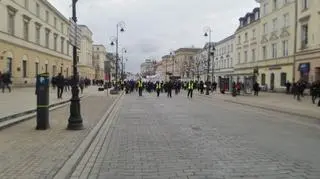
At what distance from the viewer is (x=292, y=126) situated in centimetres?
1709

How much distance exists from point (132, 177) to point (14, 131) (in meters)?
6.76

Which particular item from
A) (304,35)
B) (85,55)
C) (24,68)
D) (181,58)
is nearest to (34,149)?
(304,35)

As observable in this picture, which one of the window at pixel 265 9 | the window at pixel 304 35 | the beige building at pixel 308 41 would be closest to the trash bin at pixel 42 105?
the beige building at pixel 308 41

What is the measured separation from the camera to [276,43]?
195 ft

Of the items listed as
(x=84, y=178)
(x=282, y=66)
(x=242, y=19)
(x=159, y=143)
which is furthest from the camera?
(x=242, y=19)

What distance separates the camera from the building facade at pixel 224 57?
8925 centimetres

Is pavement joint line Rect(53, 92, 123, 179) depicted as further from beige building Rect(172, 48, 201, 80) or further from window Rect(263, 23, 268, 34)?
beige building Rect(172, 48, 201, 80)

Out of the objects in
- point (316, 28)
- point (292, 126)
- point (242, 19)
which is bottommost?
point (292, 126)

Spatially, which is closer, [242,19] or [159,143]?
[159,143]

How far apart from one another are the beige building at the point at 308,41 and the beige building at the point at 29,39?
93.2 ft

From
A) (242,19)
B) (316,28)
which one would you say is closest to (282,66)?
(316,28)

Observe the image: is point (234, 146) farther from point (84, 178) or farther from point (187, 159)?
point (84, 178)

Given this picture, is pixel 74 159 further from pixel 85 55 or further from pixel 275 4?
pixel 85 55

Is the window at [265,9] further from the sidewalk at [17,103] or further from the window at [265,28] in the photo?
the sidewalk at [17,103]
